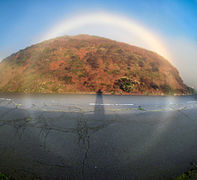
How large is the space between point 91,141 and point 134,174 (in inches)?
63.6

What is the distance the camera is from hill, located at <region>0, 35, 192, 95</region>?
52.8 ft

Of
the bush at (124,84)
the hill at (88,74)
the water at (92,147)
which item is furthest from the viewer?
the hill at (88,74)

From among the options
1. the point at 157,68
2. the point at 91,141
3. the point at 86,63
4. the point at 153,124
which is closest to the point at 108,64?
the point at 86,63

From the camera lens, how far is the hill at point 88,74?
52.8ft

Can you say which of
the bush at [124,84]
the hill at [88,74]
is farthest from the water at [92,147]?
the bush at [124,84]

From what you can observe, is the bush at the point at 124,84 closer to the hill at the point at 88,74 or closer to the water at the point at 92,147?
the hill at the point at 88,74

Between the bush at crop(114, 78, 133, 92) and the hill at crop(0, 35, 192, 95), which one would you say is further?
the hill at crop(0, 35, 192, 95)

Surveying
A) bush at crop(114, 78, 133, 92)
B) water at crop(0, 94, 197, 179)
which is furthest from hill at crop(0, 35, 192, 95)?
water at crop(0, 94, 197, 179)

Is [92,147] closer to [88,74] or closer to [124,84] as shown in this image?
[124,84]

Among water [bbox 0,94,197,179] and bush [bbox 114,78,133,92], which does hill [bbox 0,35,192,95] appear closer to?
bush [bbox 114,78,133,92]

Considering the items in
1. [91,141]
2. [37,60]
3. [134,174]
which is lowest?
[134,174]

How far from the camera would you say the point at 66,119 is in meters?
5.20

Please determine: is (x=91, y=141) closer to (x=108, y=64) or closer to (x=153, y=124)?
(x=153, y=124)

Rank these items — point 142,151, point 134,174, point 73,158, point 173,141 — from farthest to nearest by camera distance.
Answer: point 173,141 → point 142,151 → point 73,158 → point 134,174
